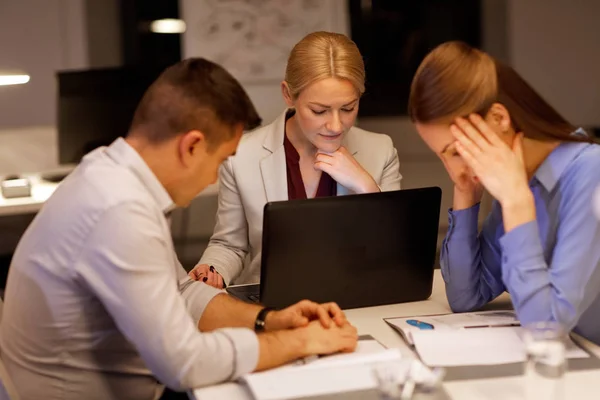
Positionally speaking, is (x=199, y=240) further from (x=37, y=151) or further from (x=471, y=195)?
(x=471, y=195)

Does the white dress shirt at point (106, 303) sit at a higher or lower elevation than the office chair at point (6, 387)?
higher

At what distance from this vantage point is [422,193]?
1840 millimetres

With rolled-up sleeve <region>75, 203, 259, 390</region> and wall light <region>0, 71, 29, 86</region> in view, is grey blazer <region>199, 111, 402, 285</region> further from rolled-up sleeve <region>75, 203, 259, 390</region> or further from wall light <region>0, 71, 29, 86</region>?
wall light <region>0, 71, 29, 86</region>

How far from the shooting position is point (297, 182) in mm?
2389

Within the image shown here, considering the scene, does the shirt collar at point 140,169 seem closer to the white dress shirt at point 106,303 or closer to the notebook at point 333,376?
the white dress shirt at point 106,303

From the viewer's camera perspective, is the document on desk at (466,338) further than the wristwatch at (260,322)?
No

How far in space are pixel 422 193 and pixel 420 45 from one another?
3.71m

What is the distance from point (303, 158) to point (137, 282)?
108 centimetres

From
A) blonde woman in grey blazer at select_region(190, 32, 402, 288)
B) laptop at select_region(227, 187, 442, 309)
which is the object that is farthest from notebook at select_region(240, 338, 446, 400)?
blonde woman in grey blazer at select_region(190, 32, 402, 288)

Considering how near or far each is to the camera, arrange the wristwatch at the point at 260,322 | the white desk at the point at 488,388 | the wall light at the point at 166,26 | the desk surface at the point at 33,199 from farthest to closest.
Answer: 1. the wall light at the point at 166,26
2. the desk surface at the point at 33,199
3. the wristwatch at the point at 260,322
4. the white desk at the point at 488,388

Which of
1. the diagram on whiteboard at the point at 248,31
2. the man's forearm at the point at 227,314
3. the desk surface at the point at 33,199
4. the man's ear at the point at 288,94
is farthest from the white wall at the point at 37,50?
the man's forearm at the point at 227,314

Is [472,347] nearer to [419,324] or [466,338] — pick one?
[466,338]

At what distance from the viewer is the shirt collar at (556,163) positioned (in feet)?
5.46

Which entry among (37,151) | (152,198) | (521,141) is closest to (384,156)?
(521,141)
